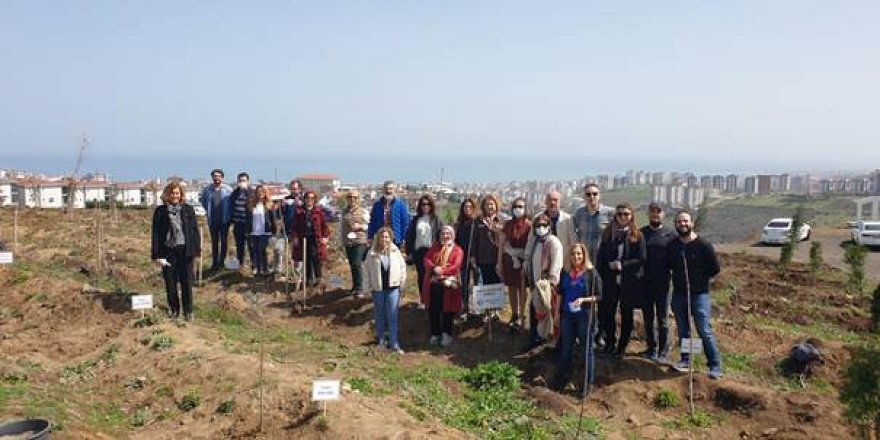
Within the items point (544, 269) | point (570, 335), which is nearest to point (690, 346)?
point (570, 335)

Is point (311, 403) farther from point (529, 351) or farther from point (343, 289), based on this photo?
point (343, 289)

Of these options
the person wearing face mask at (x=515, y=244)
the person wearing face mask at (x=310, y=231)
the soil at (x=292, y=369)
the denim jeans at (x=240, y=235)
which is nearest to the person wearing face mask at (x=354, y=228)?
the person wearing face mask at (x=310, y=231)

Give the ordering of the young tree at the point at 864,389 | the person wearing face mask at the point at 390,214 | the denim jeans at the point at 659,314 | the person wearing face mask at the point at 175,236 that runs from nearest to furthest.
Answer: the young tree at the point at 864,389 < the denim jeans at the point at 659,314 < the person wearing face mask at the point at 175,236 < the person wearing face mask at the point at 390,214

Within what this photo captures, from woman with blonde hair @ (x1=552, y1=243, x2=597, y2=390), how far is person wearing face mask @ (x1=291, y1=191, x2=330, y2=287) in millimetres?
4757

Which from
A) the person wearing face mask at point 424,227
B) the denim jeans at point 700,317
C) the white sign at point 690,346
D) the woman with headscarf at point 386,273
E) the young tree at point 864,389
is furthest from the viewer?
the person wearing face mask at point 424,227

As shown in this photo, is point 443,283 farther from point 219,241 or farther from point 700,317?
point 219,241

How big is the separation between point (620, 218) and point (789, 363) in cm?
351

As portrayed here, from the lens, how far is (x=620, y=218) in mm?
8430

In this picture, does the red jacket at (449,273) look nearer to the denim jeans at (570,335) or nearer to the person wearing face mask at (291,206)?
the denim jeans at (570,335)

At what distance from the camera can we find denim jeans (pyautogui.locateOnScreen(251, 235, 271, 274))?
12789 millimetres

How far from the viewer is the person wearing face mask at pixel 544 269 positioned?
866 cm

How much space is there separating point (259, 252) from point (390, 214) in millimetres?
3524

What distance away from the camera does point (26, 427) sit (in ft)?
19.0

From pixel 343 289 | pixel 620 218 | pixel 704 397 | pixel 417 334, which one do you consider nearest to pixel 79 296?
pixel 343 289
